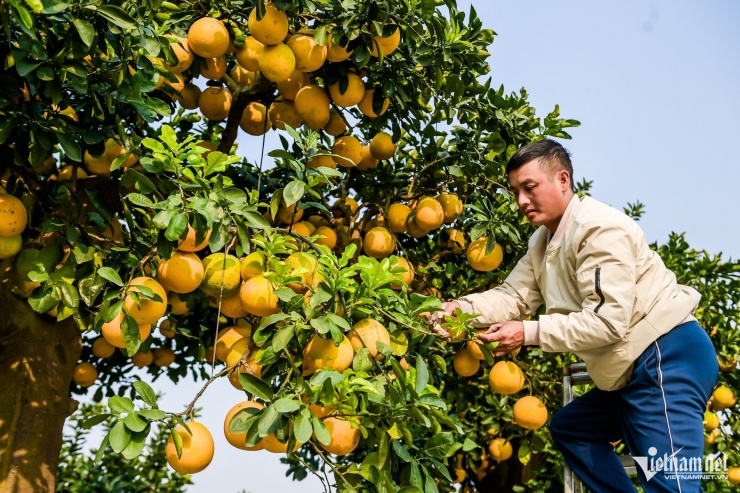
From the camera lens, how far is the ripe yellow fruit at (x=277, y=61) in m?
2.72

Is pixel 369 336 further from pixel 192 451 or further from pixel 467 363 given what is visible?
pixel 467 363

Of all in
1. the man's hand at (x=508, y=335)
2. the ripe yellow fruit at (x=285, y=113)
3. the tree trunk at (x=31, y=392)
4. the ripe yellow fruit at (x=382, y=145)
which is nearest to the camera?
the man's hand at (x=508, y=335)

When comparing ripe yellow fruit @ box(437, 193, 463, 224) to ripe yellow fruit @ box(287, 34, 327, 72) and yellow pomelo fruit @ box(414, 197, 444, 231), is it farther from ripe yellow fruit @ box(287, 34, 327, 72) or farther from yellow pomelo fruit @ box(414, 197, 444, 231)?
ripe yellow fruit @ box(287, 34, 327, 72)

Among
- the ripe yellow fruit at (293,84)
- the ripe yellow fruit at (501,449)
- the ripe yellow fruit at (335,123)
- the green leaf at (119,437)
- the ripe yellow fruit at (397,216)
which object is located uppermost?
the ripe yellow fruit at (293,84)

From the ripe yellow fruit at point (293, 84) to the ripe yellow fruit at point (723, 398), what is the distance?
10.2ft

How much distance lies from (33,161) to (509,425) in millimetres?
2789

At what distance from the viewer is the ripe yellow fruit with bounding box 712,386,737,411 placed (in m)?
4.49

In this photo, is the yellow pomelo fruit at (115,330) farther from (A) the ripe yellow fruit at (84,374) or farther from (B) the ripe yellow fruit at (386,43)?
(A) the ripe yellow fruit at (84,374)

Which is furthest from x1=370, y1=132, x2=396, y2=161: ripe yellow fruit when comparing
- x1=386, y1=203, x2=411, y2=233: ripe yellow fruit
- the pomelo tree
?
x1=386, y1=203, x2=411, y2=233: ripe yellow fruit

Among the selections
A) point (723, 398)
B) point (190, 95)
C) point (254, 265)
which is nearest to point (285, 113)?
point (190, 95)

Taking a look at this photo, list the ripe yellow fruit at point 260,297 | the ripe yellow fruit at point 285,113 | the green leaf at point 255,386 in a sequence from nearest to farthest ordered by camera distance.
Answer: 1. the green leaf at point 255,386
2. the ripe yellow fruit at point 260,297
3. the ripe yellow fruit at point 285,113

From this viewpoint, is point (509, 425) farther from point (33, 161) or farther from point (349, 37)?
point (33, 161)

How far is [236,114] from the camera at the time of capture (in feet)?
11.3

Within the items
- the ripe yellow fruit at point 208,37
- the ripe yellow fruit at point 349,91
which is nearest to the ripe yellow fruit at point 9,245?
the ripe yellow fruit at point 208,37
